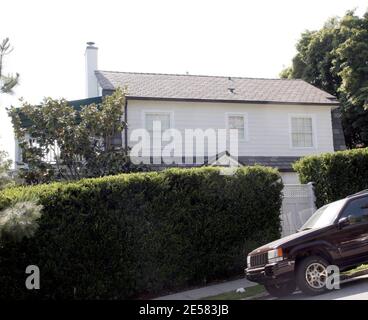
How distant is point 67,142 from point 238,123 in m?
8.47

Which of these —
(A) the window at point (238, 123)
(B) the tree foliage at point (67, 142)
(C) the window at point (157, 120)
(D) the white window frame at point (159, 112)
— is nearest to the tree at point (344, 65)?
(A) the window at point (238, 123)

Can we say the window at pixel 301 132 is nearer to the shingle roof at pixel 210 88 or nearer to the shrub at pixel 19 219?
the shingle roof at pixel 210 88

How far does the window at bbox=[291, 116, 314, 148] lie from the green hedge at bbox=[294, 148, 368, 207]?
23.7 feet

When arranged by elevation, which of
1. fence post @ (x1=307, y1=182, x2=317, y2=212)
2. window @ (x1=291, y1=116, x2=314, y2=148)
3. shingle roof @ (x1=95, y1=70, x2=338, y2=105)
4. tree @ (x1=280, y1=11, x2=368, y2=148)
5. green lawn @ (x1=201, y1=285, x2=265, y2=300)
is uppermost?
tree @ (x1=280, y1=11, x2=368, y2=148)

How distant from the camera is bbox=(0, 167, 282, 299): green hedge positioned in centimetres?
1071

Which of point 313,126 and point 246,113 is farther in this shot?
point 313,126

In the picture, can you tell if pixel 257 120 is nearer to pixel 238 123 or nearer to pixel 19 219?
pixel 238 123

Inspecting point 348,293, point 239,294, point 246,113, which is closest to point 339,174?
point 239,294

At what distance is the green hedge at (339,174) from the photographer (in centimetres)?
1394

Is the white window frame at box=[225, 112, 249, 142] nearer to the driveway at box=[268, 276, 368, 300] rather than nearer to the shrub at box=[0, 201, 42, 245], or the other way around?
the driveway at box=[268, 276, 368, 300]

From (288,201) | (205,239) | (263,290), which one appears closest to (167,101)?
(288,201)

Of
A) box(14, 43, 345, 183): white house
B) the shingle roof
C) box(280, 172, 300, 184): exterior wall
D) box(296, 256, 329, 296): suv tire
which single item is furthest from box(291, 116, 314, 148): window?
box(296, 256, 329, 296): suv tire

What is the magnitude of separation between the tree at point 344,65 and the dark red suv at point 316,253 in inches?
643

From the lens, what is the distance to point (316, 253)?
9.88 metres
